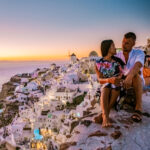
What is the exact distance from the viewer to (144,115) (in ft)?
9.92

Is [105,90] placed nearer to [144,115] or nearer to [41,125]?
[144,115]

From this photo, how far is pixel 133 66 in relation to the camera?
2873mm

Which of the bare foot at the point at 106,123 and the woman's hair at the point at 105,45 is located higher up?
the woman's hair at the point at 105,45

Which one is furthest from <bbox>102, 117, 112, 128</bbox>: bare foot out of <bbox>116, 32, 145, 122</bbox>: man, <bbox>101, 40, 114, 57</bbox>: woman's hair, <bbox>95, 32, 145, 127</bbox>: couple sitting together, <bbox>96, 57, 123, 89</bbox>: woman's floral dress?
<bbox>101, 40, 114, 57</bbox>: woman's hair

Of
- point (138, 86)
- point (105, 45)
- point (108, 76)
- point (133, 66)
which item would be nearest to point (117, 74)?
point (108, 76)

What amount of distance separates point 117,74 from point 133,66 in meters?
0.33

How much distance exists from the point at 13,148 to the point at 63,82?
20966 millimetres

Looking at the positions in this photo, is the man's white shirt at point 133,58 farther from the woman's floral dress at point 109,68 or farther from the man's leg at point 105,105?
the man's leg at point 105,105

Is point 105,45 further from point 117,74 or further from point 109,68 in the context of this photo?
point 117,74

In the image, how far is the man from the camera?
9.05 feet

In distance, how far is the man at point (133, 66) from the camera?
276 centimetres

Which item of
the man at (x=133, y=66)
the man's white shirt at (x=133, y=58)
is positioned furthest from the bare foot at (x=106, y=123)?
the man's white shirt at (x=133, y=58)

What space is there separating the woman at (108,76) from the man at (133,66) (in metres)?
0.17

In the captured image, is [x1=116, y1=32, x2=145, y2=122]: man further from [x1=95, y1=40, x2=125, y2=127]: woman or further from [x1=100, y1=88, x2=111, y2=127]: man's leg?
[x1=100, y1=88, x2=111, y2=127]: man's leg
